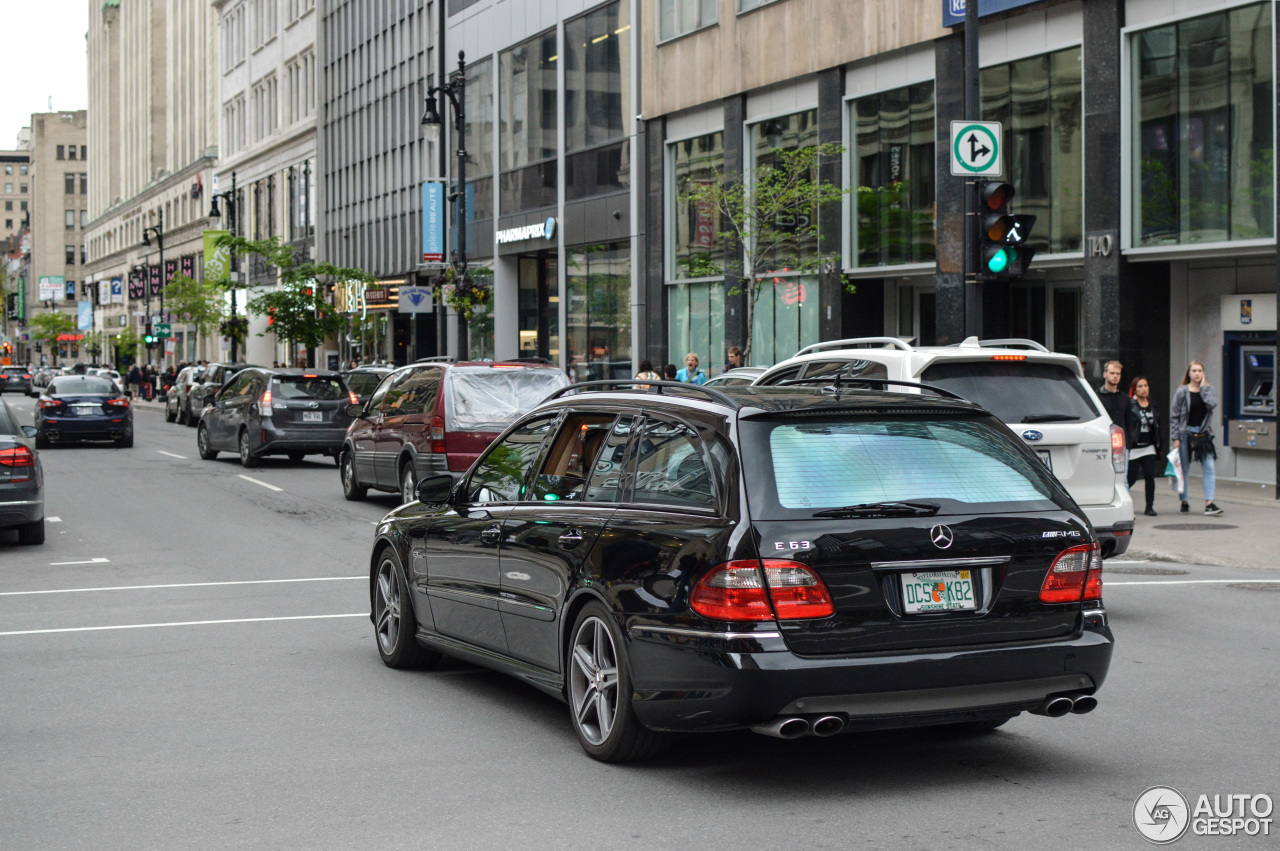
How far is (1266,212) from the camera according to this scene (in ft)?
64.4

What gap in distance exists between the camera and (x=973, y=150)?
15.8m

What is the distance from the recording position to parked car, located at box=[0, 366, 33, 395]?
9019cm

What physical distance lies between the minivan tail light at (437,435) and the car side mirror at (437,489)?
30.1 ft

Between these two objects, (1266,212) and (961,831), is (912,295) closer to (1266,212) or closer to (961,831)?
(1266,212)

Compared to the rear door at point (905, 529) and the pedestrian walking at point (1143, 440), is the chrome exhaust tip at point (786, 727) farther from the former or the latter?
the pedestrian walking at point (1143, 440)

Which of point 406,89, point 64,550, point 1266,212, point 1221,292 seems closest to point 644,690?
point 64,550

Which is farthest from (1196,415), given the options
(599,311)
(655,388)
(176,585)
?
(599,311)

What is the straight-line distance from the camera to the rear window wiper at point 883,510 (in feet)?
19.5

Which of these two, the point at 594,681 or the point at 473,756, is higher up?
the point at 594,681

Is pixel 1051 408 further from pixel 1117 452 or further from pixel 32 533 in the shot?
pixel 32 533

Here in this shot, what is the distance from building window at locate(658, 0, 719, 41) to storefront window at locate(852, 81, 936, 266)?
606 centimetres

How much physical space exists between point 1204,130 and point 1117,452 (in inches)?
417

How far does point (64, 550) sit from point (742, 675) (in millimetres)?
11533

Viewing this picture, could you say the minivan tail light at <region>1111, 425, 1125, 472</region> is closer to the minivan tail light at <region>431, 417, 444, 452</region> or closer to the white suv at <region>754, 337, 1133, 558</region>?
the white suv at <region>754, 337, 1133, 558</region>
